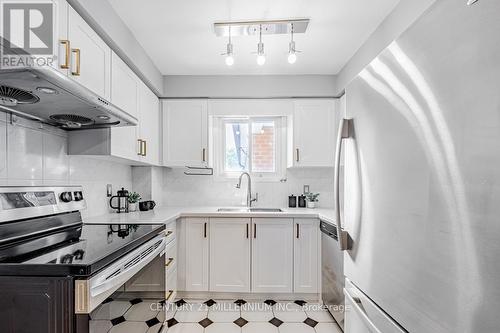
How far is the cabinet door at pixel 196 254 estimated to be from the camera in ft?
8.59

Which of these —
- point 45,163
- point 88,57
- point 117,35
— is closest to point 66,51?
point 88,57

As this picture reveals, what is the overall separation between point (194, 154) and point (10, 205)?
186 centimetres

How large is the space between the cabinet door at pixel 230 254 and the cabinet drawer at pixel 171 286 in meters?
0.35

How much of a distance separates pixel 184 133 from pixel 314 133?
1491 mm

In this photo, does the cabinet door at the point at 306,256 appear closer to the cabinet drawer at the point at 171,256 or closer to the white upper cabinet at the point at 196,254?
the white upper cabinet at the point at 196,254

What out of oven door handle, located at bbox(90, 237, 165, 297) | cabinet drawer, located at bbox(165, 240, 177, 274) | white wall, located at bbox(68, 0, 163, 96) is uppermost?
white wall, located at bbox(68, 0, 163, 96)

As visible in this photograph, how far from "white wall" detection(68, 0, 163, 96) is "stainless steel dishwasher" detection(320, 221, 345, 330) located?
2165 mm

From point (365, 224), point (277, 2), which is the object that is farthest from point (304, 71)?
point (365, 224)

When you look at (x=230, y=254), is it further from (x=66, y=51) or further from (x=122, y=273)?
(x=66, y=51)

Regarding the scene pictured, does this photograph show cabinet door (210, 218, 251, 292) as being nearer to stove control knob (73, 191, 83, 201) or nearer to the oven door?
the oven door

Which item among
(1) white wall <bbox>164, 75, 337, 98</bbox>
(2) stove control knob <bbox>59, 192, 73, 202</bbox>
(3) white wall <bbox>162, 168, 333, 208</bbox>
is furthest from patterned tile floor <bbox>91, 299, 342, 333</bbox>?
(1) white wall <bbox>164, 75, 337, 98</bbox>

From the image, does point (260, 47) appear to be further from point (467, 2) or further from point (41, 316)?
point (41, 316)

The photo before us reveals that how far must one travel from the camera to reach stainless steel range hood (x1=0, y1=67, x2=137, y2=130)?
966 millimetres

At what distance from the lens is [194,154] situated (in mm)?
3023
